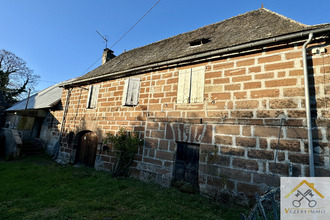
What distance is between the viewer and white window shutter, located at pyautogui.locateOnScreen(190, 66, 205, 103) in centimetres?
522

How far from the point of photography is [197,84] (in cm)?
536

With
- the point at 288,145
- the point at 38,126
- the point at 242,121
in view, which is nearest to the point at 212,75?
the point at 242,121

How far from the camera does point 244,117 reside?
438 centimetres

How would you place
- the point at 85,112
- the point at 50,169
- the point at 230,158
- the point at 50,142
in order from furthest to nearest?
the point at 50,142, the point at 85,112, the point at 50,169, the point at 230,158

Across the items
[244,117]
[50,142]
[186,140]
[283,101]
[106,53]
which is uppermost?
[106,53]

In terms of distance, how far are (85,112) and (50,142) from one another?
143 inches

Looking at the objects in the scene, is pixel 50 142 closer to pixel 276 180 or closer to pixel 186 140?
pixel 186 140

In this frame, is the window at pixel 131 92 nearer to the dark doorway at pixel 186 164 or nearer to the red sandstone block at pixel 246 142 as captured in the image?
the dark doorway at pixel 186 164

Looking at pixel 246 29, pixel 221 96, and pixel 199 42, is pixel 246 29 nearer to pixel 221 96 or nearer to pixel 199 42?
pixel 199 42

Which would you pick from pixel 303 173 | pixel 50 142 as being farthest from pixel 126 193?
pixel 50 142

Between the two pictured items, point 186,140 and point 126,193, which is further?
point 186,140

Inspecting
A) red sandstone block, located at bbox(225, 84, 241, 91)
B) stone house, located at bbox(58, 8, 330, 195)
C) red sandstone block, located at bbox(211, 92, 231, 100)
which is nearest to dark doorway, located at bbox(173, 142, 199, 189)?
stone house, located at bbox(58, 8, 330, 195)

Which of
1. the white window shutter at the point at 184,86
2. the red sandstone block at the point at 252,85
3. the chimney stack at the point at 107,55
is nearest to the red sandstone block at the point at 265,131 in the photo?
the red sandstone block at the point at 252,85

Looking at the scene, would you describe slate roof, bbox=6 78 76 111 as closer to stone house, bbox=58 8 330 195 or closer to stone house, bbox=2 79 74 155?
stone house, bbox=2 79 74 155
